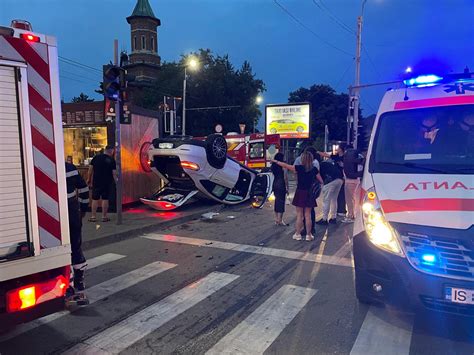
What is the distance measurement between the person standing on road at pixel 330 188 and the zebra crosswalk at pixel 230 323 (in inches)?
176

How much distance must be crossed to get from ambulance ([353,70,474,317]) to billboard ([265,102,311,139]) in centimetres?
2582

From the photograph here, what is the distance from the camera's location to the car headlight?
343 centimetres

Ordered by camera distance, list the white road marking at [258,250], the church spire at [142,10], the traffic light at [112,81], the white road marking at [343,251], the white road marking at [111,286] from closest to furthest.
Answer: the white road marking at [111,286] → the white road marking at [258,250] → the white road marking at [343,251] → the traffic light at [112,81] → the church spire at [142,10]

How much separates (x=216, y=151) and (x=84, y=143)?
3944 mm

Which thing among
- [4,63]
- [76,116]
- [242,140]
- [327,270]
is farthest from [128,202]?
[242,140]

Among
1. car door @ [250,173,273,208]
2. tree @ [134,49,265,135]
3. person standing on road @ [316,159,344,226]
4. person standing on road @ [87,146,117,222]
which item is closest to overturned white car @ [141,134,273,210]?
car door @ [250,173,273,208]

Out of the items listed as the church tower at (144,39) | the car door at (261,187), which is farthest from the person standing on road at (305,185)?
the church tower at (144,39)

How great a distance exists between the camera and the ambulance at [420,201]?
3.19m

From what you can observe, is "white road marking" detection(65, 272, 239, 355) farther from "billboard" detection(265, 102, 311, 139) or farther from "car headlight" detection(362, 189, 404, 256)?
"billboard" detection(265, 102, 311, 139)

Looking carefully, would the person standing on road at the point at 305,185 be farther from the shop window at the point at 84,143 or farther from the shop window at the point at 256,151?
the shop window at the point at 256,151

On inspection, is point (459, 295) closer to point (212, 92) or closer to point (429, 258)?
point (429, 258)

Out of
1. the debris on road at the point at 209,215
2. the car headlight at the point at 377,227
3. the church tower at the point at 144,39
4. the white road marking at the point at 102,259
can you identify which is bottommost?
the white road marking at the point at 102,259

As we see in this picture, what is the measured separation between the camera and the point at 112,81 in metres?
8.63

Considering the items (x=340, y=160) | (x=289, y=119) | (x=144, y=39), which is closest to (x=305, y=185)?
(x=340, y=160)
